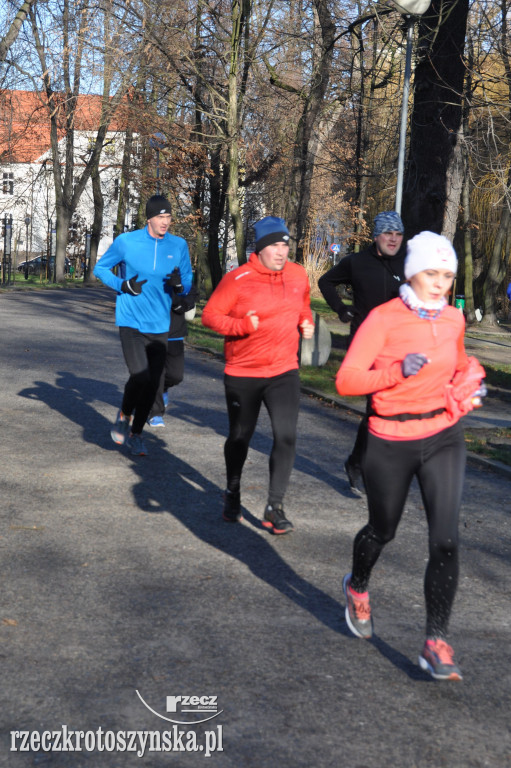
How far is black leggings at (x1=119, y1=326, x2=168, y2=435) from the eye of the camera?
8.50 meters

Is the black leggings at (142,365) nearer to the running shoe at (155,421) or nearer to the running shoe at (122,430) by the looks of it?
the running shoe at (122,430)

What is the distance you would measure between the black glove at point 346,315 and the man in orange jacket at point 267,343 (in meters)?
0.85

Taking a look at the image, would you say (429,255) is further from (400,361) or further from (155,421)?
(155,421)

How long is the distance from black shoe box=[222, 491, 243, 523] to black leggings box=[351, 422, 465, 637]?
2.49 metres

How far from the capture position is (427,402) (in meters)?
4.27

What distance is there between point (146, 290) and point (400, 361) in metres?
4.63

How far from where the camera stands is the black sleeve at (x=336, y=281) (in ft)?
25.2

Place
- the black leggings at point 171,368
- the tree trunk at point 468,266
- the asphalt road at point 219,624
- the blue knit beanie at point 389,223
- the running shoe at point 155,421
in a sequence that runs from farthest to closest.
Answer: the tree trunk at point 468,266
the running shoe at point 155,421
the black leggings at point 171,368
the blue knit beanie at point 389,223
the asphalt road at point 219,624

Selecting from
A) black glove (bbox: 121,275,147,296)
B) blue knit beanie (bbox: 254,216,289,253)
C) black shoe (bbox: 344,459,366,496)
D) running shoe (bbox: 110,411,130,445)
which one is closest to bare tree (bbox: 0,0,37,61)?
black glove (bbox: 121,275,147,296)

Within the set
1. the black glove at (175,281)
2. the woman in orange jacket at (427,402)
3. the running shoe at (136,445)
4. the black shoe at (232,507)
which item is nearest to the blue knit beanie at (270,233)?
the black shoe at (232,507)

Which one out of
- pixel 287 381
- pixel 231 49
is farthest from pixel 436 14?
pixel 231 49

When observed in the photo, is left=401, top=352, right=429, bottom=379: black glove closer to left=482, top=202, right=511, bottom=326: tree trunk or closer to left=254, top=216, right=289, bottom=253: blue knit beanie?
left=254, top=216, right=289, bottom=253: blue knit beanie

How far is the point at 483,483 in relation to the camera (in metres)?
8.62

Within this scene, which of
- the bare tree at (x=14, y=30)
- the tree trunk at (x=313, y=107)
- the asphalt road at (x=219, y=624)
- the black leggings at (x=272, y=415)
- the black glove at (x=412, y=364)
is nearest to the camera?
the asphalt road at (x=219, y=624)
